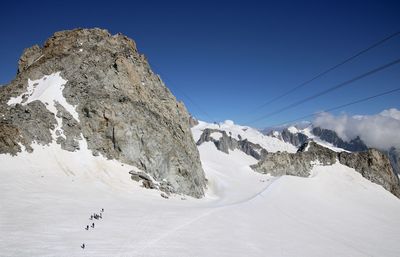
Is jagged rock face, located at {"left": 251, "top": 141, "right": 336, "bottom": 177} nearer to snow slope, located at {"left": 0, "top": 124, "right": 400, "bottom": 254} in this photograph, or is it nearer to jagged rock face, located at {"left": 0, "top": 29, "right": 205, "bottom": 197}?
jagged rock face, located at {"left": 0, "top": 29, "right": 205, "bottom": 197}

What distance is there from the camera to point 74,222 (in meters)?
20.7

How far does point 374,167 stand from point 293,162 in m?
24.4

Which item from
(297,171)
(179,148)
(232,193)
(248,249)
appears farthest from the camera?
(297,171)

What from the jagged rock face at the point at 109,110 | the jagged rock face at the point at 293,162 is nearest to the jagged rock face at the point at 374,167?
the jagged rock face at the point at 293,162

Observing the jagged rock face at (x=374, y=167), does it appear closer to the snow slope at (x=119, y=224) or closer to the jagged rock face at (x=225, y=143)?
the snow slope at (x=119, y=224)

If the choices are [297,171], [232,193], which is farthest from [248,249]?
[297,171]

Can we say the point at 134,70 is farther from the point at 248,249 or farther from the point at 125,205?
the point at 248,249

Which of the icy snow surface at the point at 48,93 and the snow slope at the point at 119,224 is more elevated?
the icy snow surface at the point at 48,93

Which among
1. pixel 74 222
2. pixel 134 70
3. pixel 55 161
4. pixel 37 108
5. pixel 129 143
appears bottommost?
pixel 74 222

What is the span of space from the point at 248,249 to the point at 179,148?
1462 inches

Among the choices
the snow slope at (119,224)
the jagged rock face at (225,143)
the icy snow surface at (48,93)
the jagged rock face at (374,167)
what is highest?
the jagged rock face at (225,143)

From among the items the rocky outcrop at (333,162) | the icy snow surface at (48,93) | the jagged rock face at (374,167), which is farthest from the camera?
the rocky outcrop at (333,162)

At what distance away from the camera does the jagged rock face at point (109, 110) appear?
43.2 m

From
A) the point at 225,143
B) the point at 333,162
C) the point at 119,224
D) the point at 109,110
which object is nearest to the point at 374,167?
the point at 333,162
